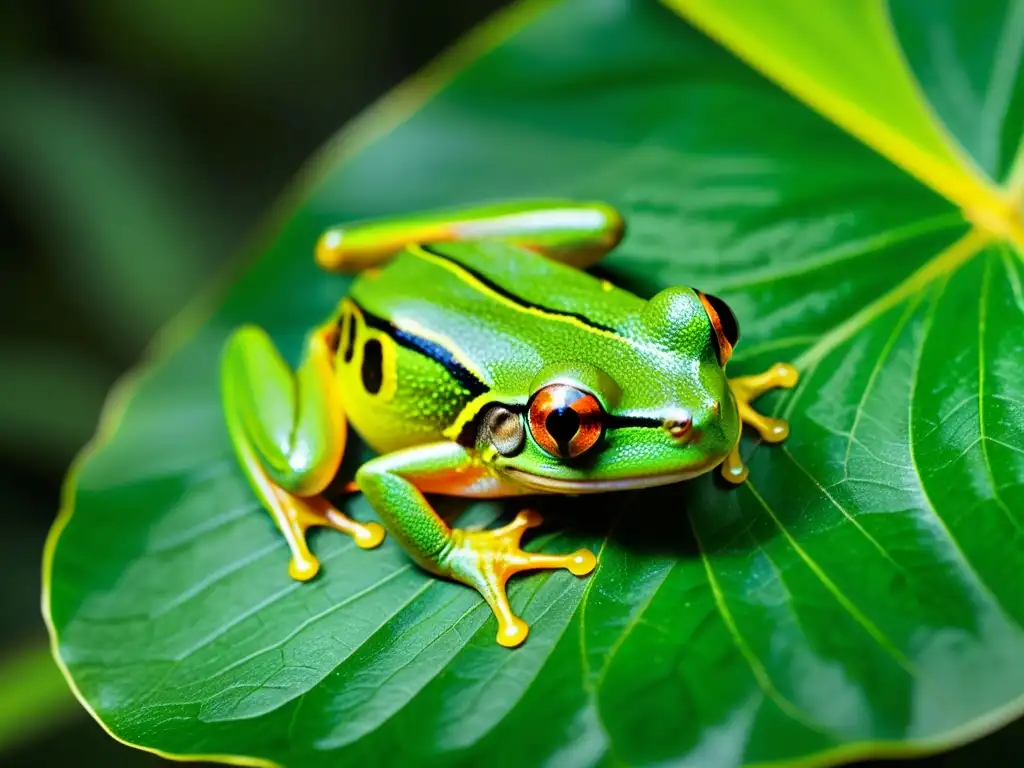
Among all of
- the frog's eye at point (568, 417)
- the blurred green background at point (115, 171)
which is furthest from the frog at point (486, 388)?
the blurred green background at point (115, 171)

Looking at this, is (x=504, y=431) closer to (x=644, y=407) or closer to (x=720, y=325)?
(x=644, y=407)

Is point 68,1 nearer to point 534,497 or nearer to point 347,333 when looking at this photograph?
point 347,333

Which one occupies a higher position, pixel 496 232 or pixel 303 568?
pixel 496 232

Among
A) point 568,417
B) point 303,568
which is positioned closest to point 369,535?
point 303,568

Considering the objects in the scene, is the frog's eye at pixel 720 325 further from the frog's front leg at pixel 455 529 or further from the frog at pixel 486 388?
the frog's front leg at pixel 455 529

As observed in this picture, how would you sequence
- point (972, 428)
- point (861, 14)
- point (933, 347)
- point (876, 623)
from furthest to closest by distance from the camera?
point (861, 14) → point (933, 347) → point (972, 428) → point (876, 623)

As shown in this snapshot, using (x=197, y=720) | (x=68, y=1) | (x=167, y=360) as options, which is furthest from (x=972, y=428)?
(x=68, y=1)

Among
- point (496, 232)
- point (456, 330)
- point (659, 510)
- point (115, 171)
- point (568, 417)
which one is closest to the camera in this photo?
point (568, 417)
